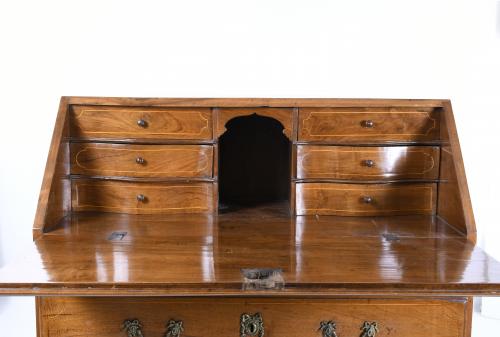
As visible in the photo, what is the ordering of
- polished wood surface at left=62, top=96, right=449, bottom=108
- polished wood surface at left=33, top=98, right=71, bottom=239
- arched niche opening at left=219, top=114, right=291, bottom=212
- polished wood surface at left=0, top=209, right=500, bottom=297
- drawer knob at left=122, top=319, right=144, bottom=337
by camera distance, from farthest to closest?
arched niche opening at left=219, top=114, right=291, bottom=212, polished wood surface at left=62, top=96, right=449, bottom=108, polished wood surface at left=33, top=98, right=71, bottom=239, drawer knob at left=122, top=319, right=144, bottom=337, polished wood surface at left=0, top=209, right=500, bottom=297

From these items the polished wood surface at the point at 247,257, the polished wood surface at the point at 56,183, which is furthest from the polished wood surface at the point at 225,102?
the polished wood surface at the point at 247,257

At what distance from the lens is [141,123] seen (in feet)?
6.77

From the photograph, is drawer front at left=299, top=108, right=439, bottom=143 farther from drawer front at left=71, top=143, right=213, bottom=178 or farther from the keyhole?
the keyhole

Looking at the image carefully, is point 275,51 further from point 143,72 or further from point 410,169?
point 410,169

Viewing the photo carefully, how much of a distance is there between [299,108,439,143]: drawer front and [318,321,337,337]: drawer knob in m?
0.70

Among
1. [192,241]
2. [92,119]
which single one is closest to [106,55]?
[92,119]

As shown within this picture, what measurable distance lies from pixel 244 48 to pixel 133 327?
120 centimetres

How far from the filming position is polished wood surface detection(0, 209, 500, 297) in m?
1.42

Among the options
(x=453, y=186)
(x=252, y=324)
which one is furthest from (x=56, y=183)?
(x=453, y=186)

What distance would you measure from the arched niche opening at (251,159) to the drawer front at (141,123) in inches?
9.7

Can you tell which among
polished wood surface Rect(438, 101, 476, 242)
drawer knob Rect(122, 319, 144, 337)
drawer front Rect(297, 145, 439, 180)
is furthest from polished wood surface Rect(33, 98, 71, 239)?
polished wood surface Rect(438, 101, 476, 242)

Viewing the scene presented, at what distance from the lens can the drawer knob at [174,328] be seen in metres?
1.62

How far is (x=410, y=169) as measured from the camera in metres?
2.10

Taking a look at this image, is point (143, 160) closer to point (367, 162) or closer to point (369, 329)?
point (367, 162)
